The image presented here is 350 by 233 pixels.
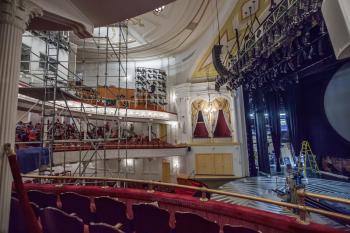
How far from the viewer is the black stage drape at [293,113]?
909 centimetres

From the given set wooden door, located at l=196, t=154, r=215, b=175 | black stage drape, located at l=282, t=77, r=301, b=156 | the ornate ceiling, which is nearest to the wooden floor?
Answer: wooden door, located at l=196, t=154, r=215, b=175

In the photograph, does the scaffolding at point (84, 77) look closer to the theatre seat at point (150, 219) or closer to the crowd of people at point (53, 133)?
the crowd of people at point (53, 133)

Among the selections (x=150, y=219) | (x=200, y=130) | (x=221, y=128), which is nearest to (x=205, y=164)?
(x=200, y=130)

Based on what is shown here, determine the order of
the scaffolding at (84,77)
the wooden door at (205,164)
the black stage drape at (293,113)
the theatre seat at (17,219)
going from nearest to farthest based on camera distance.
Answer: the theatre seat at (17,219) < the scaffolding at (84,77) < the black stage drape at (293,113) < the wooden door at (205,164)

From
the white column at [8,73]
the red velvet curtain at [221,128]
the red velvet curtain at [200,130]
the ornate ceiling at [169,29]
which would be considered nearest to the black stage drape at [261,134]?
the red velvet curtain at [221,128]

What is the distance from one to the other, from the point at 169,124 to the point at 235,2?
9.48 m

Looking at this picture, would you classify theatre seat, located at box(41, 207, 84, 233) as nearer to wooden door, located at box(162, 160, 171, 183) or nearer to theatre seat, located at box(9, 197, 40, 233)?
theatre seat, located at box(9, 197, 40, 233)

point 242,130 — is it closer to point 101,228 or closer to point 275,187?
point 275,187

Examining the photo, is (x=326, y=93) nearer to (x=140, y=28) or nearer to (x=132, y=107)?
(x=132, y=107)

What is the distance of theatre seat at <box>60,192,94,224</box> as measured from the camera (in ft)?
7.77

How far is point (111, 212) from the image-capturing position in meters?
2.26

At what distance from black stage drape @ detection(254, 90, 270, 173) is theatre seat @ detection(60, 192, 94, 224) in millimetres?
10056

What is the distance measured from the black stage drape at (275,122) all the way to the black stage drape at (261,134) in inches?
21.5

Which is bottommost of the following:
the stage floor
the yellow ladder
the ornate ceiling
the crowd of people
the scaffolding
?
the stage floor
